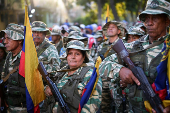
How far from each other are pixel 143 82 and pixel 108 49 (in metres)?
3.14

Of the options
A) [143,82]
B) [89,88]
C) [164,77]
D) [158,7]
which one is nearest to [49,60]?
[89,88]

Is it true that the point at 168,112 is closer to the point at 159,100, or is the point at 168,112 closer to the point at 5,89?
the point at 159,100

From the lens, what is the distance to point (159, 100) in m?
2.12

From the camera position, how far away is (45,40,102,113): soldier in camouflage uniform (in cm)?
296

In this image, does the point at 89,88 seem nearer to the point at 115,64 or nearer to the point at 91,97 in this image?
the point at 91,97

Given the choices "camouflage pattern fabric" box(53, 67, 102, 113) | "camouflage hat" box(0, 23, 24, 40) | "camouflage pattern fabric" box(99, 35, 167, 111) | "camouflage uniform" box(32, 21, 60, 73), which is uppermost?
"camouflage hat" box(0, 23, 24, 40)

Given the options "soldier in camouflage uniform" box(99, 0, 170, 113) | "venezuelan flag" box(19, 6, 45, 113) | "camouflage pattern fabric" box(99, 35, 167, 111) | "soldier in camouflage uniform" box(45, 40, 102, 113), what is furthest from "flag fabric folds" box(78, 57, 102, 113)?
"venezuelan flag" box(19, 6, 45, 113)

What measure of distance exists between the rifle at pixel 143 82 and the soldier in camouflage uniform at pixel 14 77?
229 cm

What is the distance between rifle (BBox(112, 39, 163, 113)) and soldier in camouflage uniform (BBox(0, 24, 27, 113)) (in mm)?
2293

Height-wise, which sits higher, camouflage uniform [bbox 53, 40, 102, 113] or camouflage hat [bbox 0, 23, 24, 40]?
camouflage hat [bbox 0, 23, 24, 40]

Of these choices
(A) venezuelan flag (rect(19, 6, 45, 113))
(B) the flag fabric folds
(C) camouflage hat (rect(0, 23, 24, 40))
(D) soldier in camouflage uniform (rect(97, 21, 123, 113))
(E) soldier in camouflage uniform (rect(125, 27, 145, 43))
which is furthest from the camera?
(E) soldier in camouflage uniform (rect(125, 27, 145, 43))

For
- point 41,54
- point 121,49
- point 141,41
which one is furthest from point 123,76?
point 41,54

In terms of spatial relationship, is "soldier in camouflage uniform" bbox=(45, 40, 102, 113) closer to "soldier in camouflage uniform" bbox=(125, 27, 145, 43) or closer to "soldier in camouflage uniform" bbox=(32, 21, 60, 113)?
"soldier in camouflage uniform" bbox=(32, 21, 60, 113)

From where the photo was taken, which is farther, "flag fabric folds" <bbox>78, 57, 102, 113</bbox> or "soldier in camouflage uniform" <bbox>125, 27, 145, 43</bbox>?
"soldier in camouflage uniform" <bbox>125, 27, 145, 43</bbox>
